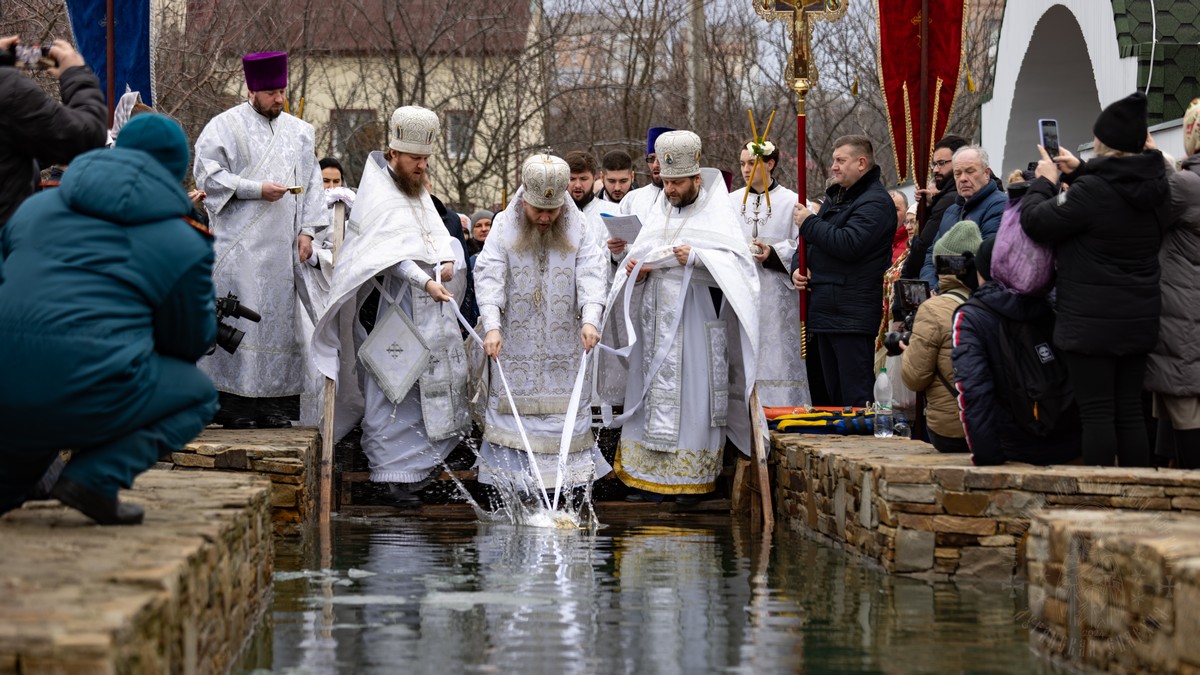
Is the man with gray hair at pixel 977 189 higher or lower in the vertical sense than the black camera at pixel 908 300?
higher

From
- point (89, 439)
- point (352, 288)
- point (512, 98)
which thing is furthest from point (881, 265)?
point (512, 98)

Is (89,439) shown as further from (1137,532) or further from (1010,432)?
(1010,432)

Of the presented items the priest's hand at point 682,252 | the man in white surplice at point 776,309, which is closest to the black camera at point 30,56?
the priest's hand at point 682,252

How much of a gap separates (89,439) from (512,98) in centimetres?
1865

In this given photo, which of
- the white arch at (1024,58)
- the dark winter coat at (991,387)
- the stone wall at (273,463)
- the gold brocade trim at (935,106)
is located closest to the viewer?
the dark winter coat at (991,387)

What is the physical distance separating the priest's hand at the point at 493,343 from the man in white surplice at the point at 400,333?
0.49 m

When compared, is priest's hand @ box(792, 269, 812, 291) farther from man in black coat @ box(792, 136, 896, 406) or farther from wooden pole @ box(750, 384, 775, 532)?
wooden pole @ box(750, 384, 775, 532)

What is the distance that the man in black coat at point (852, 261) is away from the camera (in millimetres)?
11156

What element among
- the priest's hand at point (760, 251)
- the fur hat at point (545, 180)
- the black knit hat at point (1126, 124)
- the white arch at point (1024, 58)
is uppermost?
the white arch at point (1024, 58)

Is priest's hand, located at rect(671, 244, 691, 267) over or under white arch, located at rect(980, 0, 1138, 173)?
under

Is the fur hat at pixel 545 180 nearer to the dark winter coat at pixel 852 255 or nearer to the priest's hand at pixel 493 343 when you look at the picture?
the priest's hand at pixel 493 343

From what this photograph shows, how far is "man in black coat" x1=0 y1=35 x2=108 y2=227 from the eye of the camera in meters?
6.75

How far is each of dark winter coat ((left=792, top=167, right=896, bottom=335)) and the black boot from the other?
6.16 metres

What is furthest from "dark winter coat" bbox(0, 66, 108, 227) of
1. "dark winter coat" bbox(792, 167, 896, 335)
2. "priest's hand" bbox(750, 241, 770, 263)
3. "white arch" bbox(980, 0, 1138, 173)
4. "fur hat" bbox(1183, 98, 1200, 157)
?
"white arch" bbox(980, 0, 1138, 173)
